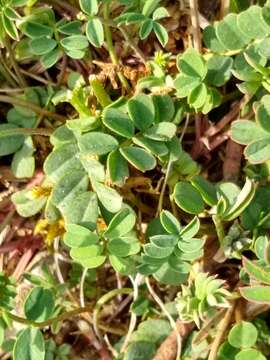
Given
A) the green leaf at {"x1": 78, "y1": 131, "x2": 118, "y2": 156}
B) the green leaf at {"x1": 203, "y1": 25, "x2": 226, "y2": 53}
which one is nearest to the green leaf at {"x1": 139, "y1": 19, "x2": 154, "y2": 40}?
the green leaf at {"x1": 203, "y1": 25, "x2": 226, "y2": 53}

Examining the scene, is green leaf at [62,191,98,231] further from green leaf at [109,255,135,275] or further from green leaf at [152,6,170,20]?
green leaf at [152,6,170,20]

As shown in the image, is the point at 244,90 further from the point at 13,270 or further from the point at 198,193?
the point at 13,270

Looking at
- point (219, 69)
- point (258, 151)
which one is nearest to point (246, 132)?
point (258, 151)

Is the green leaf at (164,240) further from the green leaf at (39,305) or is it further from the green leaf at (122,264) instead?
the green leaf at (39,305)

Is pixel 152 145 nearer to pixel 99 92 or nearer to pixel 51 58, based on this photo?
pixel 99 92

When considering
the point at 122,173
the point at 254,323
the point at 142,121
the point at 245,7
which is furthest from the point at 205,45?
the point at 254,323

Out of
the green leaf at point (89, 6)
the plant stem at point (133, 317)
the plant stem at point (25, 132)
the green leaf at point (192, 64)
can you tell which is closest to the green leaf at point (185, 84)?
the green leaf at point (192, 64)
